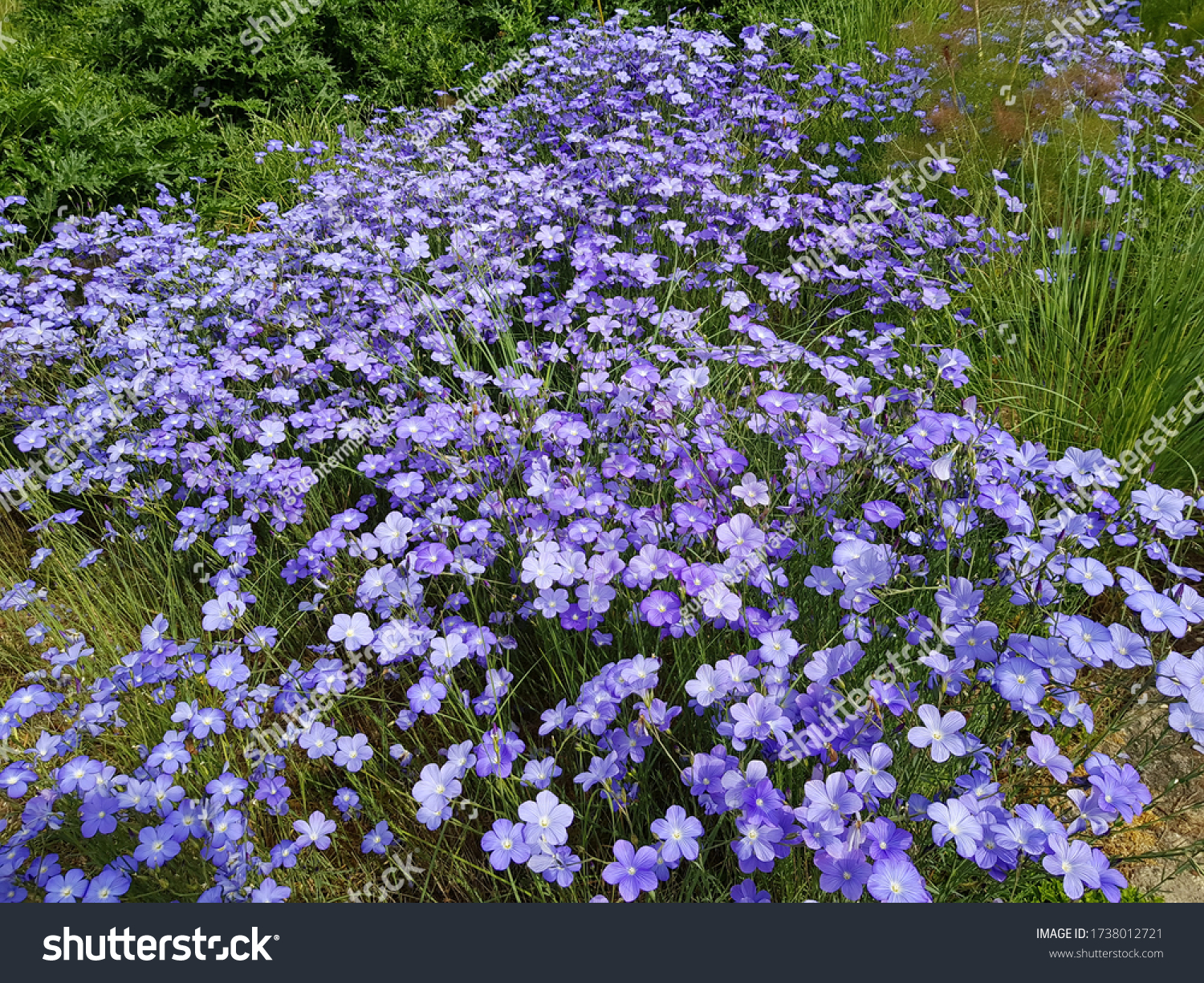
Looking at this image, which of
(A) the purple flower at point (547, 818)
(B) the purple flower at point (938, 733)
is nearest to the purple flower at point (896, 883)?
(B) the purple flower at point (938, 733)

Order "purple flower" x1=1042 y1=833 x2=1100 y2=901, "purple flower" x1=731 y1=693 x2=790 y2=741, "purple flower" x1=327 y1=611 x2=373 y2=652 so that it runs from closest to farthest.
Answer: "purple flower" x1=1042 y1=833 x2=1100 y2=901
"purple flower" x1=731 y1=693 x2=790 y2=741
"purple flower" x1=327 y1=611 x2=373 y2=652

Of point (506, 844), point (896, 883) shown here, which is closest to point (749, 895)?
point (896, 883)

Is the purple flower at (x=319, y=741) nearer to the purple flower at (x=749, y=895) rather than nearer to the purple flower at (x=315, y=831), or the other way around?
the purple flower at (x=315, y=831)

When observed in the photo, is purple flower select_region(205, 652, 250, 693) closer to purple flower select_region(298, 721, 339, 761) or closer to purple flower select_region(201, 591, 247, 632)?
purple flower select_region(201, 591, 247, 632)

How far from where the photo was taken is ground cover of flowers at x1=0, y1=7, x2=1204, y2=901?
164 centimetres

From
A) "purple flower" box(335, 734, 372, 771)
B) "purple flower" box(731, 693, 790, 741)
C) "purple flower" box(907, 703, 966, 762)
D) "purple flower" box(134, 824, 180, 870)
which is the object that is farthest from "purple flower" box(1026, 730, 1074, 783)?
"purple flower" box(134, 824, 180, 870)

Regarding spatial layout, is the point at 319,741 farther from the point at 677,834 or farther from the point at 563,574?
the point at 677,834

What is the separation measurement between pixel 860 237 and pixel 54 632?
3689 mm

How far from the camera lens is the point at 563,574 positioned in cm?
203

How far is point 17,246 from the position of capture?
179 inches

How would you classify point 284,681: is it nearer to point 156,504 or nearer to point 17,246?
point 156,504

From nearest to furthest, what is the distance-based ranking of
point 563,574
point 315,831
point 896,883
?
point 896,883 → point 315,831 → point 563,574

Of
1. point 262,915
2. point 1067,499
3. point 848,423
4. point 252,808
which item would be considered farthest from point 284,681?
point 1067,499

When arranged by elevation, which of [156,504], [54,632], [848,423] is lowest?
[54,632]
